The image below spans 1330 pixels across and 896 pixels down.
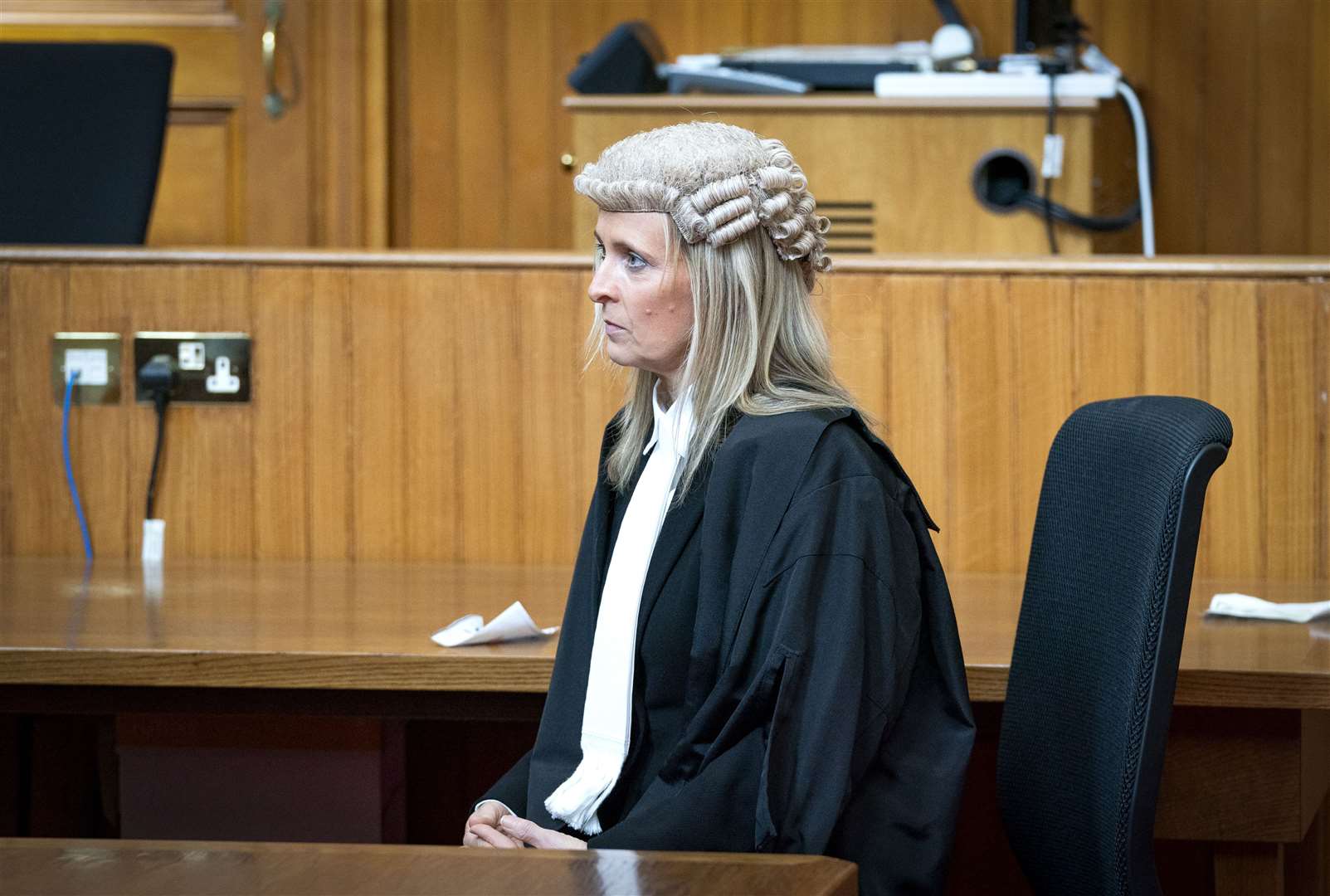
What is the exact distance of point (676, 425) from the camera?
1.34 metres

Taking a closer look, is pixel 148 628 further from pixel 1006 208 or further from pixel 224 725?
pixel 1006 208

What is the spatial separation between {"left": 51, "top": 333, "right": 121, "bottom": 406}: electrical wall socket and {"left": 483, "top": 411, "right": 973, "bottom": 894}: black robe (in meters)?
1.21

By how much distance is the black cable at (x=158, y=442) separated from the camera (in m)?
2.17

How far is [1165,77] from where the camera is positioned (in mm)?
3807

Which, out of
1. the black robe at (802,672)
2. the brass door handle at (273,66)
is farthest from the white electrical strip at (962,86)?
the black robe at (802,672)

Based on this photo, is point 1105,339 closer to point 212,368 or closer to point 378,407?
Answer: point 378,407

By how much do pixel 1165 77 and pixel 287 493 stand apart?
103 inches

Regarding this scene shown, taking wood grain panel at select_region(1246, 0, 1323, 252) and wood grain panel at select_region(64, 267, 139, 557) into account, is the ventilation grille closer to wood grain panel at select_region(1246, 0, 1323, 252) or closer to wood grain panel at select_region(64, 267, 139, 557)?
wood grain panel at select_region(1246, 0, 1323, 252)

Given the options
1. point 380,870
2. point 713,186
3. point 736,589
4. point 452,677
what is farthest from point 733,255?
point 380,870

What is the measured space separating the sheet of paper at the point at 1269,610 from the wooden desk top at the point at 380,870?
1.05m

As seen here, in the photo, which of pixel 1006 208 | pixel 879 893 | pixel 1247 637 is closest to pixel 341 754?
pixel 879 893

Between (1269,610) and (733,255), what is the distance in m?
0.84

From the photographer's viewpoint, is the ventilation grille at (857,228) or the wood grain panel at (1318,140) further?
the wood grain panel at (1318,140)

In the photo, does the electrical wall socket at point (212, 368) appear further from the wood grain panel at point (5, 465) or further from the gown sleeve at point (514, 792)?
the gown sleeve at point (514, 792)
